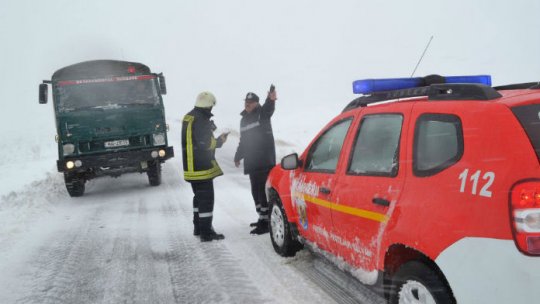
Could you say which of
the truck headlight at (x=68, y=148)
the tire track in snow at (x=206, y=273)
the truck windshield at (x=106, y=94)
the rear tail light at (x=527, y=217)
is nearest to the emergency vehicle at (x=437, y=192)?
the rear tail light at (x=527, y=217)

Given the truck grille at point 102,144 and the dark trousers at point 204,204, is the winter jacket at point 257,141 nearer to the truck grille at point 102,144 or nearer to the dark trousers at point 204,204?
the dark trousers at point 204,204

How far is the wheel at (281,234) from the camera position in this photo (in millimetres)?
4785

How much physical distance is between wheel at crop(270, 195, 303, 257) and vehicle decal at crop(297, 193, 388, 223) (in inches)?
27.9

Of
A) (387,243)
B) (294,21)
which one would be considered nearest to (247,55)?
(294,21)

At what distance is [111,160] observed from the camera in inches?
367

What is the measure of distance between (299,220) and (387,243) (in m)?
1.73

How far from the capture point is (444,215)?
2.34 meters

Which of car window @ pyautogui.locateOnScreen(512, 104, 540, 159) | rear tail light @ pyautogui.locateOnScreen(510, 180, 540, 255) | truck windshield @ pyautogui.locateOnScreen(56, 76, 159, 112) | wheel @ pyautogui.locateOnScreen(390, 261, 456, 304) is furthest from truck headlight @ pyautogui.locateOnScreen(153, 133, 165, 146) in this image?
rear tail light @ pyautogui.locateOnScreen(510, 180, 540, 255)

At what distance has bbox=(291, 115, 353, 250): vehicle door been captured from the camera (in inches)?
148

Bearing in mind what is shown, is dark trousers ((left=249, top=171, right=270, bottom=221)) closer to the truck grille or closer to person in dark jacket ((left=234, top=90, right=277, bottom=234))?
person in dark jacket ((left=234, top=90, right=277, bottom=234))

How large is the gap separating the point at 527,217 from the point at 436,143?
2.37 feet

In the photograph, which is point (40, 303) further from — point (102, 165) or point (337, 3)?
point (337, 3)

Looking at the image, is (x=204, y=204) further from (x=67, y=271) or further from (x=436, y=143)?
(x=436, y=143)

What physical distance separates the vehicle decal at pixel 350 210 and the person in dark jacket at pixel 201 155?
193 cm
